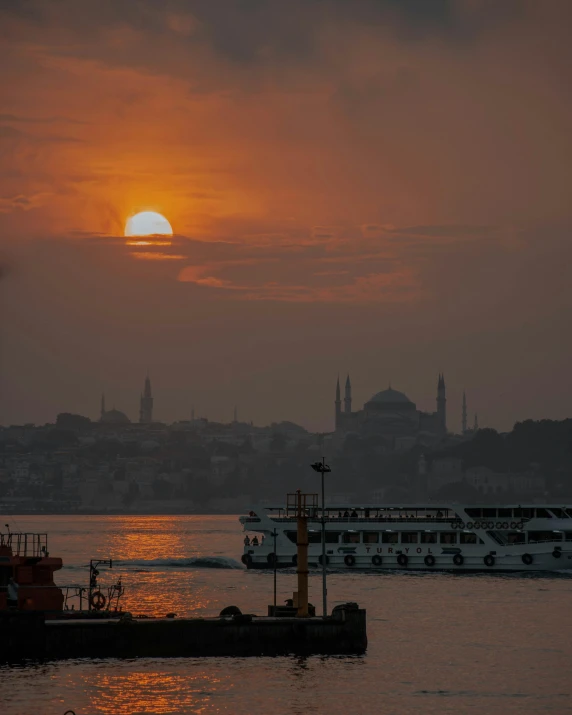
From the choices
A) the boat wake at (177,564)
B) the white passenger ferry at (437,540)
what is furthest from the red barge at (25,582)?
the boat wake at (177,564)

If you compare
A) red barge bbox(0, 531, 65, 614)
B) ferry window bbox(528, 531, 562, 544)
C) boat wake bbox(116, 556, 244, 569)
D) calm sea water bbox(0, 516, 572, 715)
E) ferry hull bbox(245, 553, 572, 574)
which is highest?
ferry window bbox(528, 531, 562, 544)

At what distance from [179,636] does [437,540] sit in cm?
5928

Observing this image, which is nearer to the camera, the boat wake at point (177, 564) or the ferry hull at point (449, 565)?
the ferry hull at point (449, 565)

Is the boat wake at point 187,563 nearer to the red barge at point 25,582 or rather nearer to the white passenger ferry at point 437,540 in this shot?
the white passenger ferry at point 437,540

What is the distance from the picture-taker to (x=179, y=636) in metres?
65.5

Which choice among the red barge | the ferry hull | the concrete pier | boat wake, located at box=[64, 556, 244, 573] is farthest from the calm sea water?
boat wake, located at box=[64, 556, 244, 573]

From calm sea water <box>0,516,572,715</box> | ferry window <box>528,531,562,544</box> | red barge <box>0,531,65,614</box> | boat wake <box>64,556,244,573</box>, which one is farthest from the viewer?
boat wake <box>64,556,244,573</box>

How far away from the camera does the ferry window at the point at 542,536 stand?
12031cm

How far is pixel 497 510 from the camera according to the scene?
4749 inches

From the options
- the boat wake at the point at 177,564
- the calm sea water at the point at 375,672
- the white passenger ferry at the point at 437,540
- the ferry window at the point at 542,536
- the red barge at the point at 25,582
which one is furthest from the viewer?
the boat wake at the point at 177,564

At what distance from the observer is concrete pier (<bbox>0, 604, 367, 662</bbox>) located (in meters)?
63.7

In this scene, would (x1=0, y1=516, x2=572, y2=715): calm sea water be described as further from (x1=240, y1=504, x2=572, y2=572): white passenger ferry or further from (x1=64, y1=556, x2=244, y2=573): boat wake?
(x1=64, y1=556, x2=244, y2=573): boat wake

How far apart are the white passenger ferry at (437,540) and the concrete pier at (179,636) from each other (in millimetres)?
50143

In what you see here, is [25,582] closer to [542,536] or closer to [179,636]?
[179,636]
